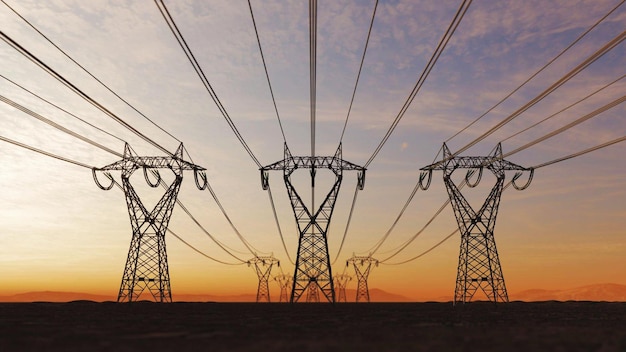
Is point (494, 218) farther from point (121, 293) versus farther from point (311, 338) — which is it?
point (311, 338)

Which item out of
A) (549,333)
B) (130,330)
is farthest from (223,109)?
(549,333)

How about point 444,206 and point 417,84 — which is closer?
point 417,84

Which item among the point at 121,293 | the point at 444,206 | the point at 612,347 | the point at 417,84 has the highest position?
the point at 444,206

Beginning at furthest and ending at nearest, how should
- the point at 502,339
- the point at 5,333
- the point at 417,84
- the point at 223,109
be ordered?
1. the point at 223,109
2. the point at 417,84
3. the point at 5,333
4. the point at 502,339

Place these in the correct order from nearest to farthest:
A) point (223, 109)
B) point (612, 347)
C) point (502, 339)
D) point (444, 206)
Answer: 1. point (612, 347)
2. point (502, 339)
3. point (223, 109)
4. point (444, 206)

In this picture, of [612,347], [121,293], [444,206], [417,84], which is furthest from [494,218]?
[612,347]

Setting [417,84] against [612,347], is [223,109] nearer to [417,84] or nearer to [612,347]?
[417,84]

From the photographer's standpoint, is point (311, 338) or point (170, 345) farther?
point (311, 338)

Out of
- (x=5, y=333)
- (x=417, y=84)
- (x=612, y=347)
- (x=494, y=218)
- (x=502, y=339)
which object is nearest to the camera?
(x=612, y=347)

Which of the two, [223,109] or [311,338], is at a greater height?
[223,109]
